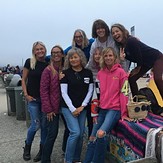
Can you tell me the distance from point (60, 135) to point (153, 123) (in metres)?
2.91

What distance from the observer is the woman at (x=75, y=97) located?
12.5ft

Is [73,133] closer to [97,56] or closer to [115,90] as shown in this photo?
[115,90]

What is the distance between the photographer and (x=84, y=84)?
394 centimetres

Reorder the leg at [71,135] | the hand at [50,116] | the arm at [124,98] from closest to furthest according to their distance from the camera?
the arm at [124,98] → the leg at [71,135] → the hand at [50,116]

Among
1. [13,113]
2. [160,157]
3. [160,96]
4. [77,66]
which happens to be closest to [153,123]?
[160,157]

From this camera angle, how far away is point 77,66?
4.02 meters

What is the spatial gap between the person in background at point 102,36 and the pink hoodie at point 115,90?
73 centimetres

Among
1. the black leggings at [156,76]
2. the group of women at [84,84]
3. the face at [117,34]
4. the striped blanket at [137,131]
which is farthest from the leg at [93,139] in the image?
the face at [117,34]

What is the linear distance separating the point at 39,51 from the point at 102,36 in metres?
1.02

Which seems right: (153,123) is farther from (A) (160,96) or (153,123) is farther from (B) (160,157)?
(A) (160,96)

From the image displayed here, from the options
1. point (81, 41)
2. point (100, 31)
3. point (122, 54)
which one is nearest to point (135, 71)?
point (122, 54)

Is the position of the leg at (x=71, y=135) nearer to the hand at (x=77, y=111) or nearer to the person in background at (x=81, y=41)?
the hand at (x=77, y=111)

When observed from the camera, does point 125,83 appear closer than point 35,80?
Yes

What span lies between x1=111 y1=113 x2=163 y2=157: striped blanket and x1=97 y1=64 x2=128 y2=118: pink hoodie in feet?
0.60
